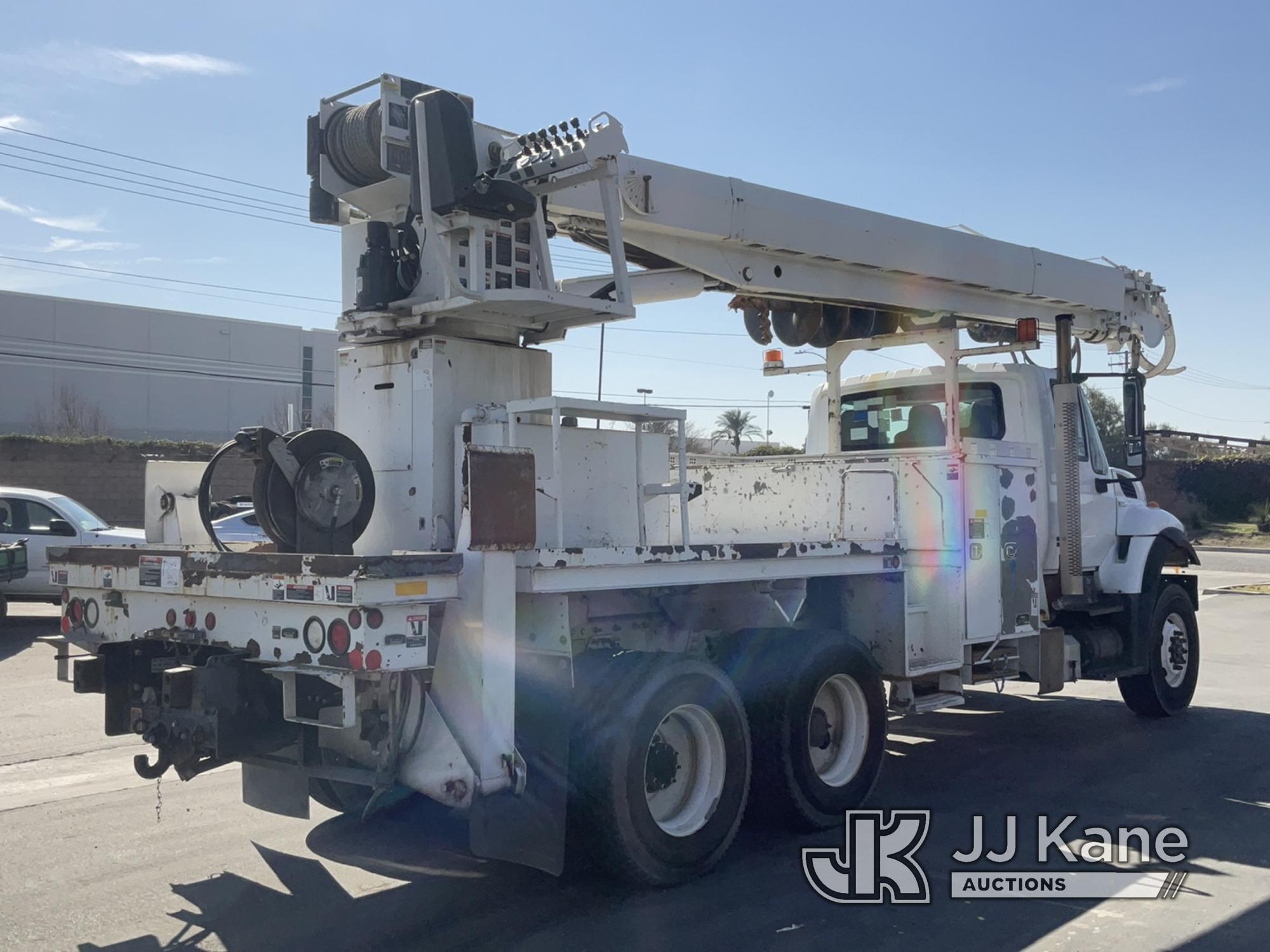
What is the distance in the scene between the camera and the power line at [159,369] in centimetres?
4572

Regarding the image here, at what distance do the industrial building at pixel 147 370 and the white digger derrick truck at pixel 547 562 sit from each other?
121 feet

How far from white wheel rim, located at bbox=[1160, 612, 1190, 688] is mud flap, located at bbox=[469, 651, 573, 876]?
6.33 meters

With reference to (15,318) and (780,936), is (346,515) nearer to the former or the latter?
(780,936)

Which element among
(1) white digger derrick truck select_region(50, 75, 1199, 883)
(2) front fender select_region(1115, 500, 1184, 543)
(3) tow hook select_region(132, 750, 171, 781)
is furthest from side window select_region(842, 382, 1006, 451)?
(3) tow hook select_region(132, 750, 171, 781)

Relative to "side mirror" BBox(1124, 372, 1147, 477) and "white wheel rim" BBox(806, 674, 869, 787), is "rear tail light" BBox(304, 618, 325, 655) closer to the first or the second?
"white wheel rim" BBox(806, 674, 869, 787)

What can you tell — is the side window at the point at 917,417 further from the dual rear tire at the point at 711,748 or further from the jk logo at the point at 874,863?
the jk logo at the point at 874,863

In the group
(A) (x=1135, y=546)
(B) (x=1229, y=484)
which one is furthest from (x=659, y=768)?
(B) (x=1229, y=484)

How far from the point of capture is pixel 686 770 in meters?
5.67

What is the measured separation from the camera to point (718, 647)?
6246mm

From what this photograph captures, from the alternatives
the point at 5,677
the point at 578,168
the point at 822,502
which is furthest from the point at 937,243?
the point at 5,677

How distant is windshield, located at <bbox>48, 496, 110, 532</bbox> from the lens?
1525cm

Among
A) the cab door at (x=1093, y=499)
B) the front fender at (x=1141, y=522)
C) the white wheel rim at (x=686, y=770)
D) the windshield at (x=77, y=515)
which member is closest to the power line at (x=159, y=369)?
the windshield at (x=77, y=515)

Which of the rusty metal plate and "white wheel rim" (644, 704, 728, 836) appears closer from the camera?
the rusty metal plate

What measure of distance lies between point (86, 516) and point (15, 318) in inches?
1378
